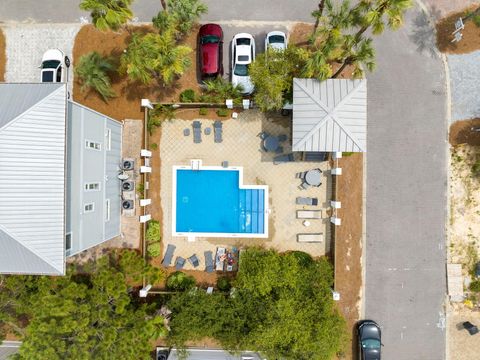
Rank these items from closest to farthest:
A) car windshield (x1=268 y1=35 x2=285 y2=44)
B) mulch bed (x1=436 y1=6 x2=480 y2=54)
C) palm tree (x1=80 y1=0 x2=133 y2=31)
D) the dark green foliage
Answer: palm tree (x1=80 y1=0 x2=133 y2=31) < the dark green foliage < car windshield (x1=268 y1=35 x2=285 y2=44) < mulch bed (x1=436 y1=6 x2=480 y2=54)

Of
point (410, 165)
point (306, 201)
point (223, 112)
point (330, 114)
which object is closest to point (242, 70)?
point (223, 112)

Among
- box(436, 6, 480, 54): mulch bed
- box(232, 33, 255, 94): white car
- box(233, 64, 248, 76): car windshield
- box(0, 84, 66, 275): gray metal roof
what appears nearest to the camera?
box(0, 84, 66, 275): gray metal roof

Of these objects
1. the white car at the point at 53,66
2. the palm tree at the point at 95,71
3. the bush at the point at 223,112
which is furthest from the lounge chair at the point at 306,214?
the white car at the point at 53,66

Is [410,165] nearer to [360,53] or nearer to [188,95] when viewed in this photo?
[360,53]

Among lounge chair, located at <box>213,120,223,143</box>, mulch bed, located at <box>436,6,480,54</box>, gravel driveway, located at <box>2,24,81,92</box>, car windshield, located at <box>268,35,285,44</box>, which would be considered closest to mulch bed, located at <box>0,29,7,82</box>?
gravel driveway, located at <box>2,24,81,92</box>

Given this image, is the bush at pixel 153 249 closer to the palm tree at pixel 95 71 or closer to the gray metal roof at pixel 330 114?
the palm tree at pixel 95 71

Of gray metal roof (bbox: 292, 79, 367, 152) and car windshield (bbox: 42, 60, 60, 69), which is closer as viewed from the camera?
gray metal roof (bbox: 292, 79, 367, 152)

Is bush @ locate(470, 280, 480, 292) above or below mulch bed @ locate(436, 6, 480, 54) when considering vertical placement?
below

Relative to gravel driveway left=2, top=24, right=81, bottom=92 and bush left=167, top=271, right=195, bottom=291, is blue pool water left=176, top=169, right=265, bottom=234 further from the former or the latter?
gravel driveway left=2, top=24, right=81, bottom=92
